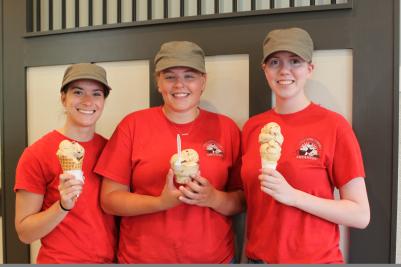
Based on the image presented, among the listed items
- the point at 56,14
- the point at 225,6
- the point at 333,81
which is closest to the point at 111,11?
the point at 56,14

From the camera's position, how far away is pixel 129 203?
1663 mm

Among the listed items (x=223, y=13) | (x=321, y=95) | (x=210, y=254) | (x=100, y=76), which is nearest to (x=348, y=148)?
(x=321, y=95)

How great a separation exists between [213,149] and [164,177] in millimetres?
267

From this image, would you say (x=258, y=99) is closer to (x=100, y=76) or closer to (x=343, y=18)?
(x=343, y=18)

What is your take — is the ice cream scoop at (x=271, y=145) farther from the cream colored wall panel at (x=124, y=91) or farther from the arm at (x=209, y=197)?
the cream colored wall panel at (x=124, y=91)

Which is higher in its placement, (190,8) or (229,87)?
(190,8)

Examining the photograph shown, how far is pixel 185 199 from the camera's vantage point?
1.57m

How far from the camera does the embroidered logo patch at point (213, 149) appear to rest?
1.75 m

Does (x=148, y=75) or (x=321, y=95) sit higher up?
(x=148, y=75)

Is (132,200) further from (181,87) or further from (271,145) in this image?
(271,145)

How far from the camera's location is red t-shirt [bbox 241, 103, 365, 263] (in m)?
1.51

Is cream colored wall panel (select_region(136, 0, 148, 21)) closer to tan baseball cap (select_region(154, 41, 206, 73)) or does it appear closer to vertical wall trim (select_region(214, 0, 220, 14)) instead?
vertical wall trim (select_region(214, 0, 220, 14))

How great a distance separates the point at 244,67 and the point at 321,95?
44 cm

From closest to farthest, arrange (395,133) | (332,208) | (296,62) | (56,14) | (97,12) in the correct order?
1. (332,208)
2. (296,62)
3. (395,133)
4. (97,12)
5. (56,14)
